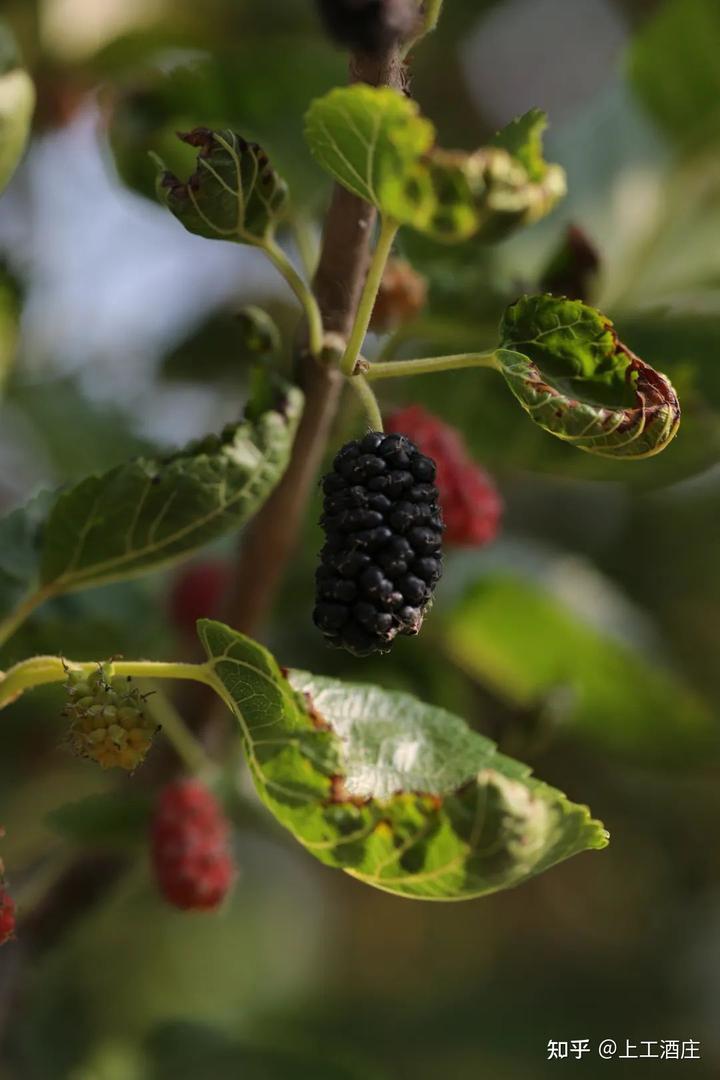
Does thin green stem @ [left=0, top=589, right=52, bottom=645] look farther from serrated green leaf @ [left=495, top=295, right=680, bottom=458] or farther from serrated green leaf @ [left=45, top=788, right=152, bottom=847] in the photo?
serrated green leaf @ [left=495, top=295, right=680, bottom=458]

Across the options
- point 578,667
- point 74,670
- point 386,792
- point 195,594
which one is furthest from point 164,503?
point 578,667

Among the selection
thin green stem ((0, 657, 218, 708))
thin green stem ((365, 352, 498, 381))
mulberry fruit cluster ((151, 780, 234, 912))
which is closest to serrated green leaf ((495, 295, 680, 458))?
thin green stem ((365, 352, 498, 381))

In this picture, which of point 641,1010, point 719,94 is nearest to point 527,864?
point 719,94

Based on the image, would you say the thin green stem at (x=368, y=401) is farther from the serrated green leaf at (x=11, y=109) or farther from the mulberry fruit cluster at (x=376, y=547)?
the serrated green leaf at (x=11, y=109)

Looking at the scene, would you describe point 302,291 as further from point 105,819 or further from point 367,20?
point 105,819

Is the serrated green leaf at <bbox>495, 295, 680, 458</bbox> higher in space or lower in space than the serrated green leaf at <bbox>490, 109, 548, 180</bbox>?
lower

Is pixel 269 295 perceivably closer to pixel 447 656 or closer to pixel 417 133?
pixel 447 656
